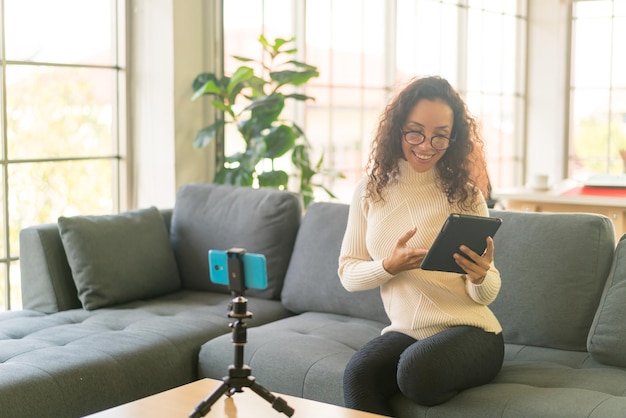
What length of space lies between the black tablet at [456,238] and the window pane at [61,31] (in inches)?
97.1

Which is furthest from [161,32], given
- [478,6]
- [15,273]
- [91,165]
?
[478,6]

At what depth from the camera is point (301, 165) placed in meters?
4.59

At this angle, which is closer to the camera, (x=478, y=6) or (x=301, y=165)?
(x=301, y=165)

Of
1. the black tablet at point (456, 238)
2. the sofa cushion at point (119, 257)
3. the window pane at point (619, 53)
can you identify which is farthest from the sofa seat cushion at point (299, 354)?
the window pane at point (619, 53)

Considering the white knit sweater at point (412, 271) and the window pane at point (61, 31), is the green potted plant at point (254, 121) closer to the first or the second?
the window pane at point (61, 31)

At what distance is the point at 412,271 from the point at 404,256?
5.4 inches

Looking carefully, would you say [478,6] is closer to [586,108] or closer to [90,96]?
[586,108]

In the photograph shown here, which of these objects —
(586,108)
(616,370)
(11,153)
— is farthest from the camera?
(586,108)

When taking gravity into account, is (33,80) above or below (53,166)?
above

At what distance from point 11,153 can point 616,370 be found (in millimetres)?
2778

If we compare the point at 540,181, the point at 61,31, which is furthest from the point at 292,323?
the point at 540,181

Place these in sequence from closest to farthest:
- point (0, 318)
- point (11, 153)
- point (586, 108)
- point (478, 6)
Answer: point (0, 318), point (11, 153), point (478, 6), point (586, 108)

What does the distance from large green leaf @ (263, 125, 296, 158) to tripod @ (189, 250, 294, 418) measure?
7.92ft

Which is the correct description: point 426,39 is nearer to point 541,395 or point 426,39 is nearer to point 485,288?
point 485,288
